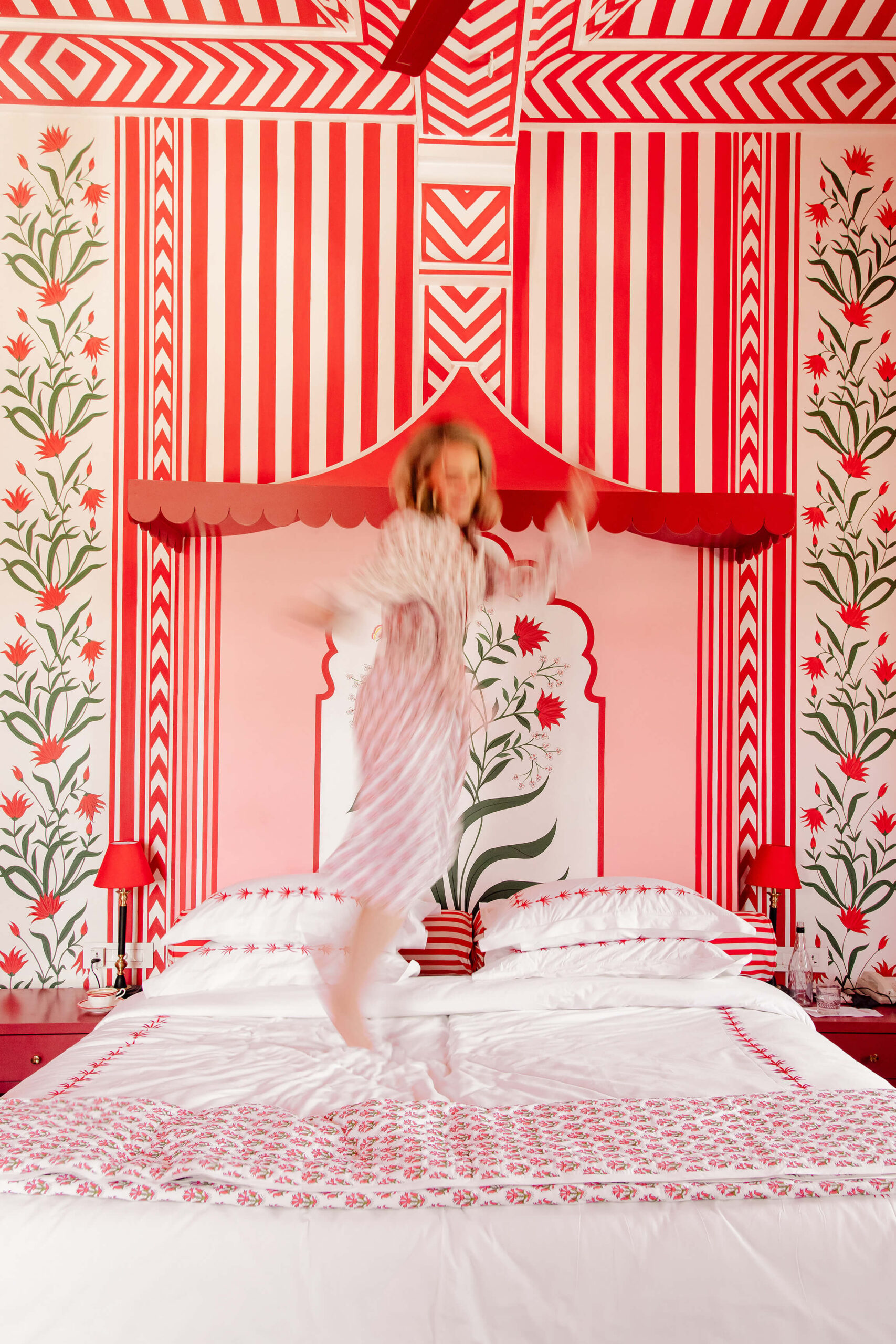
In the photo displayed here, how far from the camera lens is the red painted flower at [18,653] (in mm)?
3576

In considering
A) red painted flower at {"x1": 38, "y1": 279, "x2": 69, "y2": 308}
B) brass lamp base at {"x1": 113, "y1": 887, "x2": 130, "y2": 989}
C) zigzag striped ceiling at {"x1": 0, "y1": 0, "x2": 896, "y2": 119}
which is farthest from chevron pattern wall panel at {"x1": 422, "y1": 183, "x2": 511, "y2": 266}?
brass lamp base at {"x1": 113, "y1": 887, "x2": 130, "y2": 989}

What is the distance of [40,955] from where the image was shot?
351 cm

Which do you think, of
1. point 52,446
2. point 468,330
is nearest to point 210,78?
point 468,330

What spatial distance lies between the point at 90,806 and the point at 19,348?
65.2 inches

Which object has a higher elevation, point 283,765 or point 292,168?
point 292,168

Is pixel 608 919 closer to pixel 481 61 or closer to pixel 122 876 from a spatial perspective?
pixel 122 876

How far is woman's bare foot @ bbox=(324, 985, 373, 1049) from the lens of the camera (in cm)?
235

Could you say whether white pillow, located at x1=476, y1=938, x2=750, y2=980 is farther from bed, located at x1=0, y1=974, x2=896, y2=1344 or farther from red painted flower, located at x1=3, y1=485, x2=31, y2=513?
red painted flower, located at x1=3, y1=485, x2=31, y2=513

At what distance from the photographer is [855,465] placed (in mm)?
3662

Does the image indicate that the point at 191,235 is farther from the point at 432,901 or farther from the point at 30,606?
the point at 432,901

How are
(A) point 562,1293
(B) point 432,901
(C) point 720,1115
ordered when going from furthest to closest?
(B) point 432,901 < (C) point 720,1115 < (A) point 562,1293

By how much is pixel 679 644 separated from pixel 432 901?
126 cm

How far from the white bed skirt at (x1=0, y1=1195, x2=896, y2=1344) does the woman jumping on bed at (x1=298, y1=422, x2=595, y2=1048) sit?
3.04ft

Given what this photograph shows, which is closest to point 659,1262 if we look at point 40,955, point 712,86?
point 40,955
